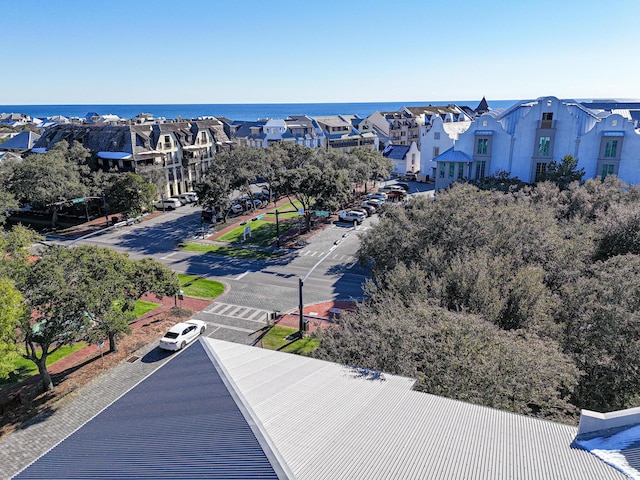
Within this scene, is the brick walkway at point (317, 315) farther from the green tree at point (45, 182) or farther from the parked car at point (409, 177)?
the parked car at point (409, 177)

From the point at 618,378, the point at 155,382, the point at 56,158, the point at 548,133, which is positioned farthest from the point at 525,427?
the point at 56,158

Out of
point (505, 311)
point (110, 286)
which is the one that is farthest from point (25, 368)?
point (505, 311)

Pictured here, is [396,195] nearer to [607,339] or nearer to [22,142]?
[607,339]

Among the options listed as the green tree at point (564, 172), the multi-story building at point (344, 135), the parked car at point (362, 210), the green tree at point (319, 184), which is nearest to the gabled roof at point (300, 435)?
the green tree at point (319, 184)

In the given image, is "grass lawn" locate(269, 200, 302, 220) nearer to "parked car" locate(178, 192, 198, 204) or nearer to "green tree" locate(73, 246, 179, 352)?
"parked car" locate(178, 192, 198, 204)

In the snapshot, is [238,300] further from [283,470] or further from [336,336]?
[283,470]

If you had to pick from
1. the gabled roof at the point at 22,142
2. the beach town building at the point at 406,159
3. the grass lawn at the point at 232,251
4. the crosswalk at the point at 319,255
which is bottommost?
the grass lawn at the point at 232,251
